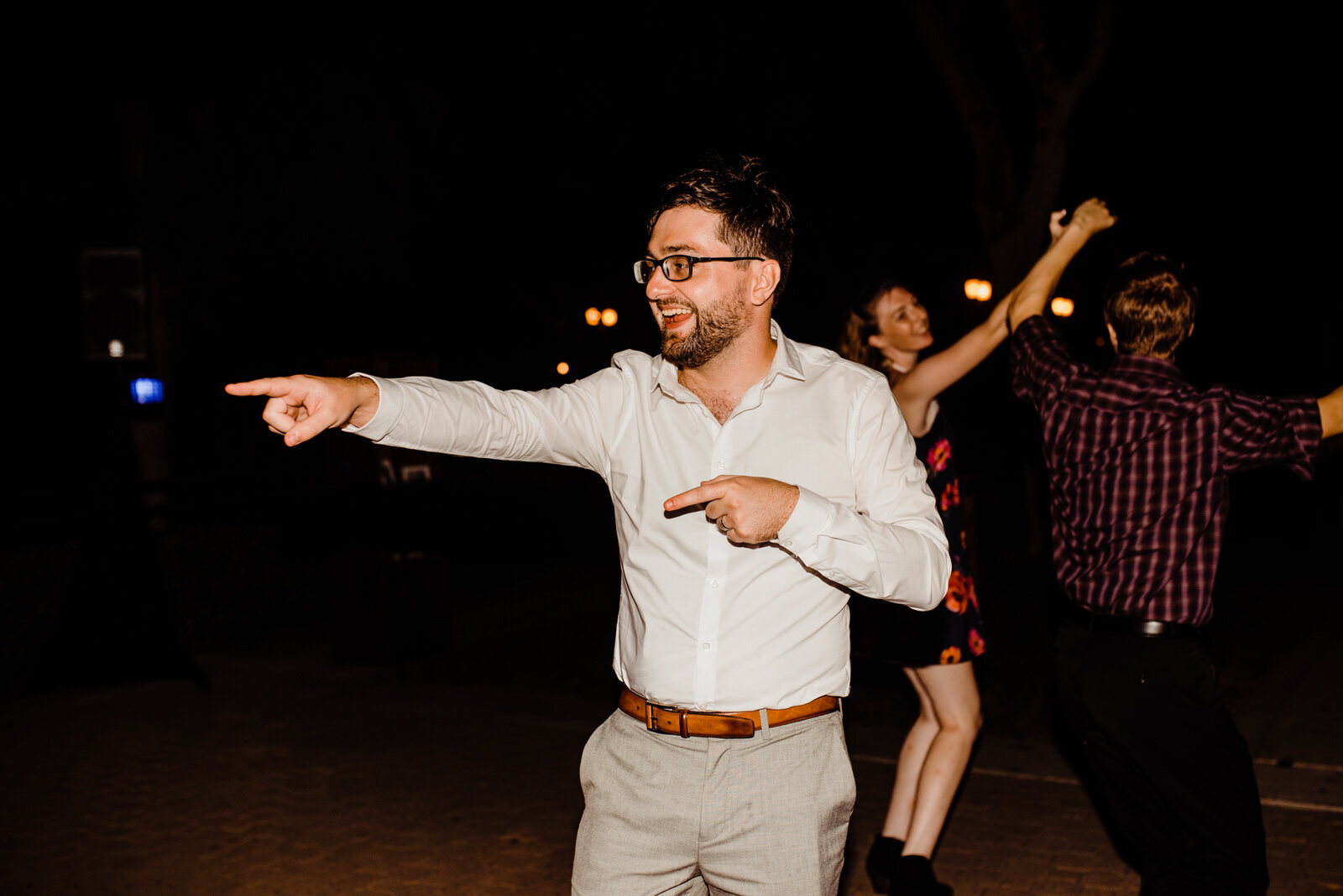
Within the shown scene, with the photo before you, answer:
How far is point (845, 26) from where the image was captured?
14.7 metres

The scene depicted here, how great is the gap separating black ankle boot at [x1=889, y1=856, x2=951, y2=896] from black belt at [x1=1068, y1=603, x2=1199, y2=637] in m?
1.14

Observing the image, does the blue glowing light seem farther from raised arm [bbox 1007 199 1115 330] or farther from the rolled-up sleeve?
the rolled-up sleeve

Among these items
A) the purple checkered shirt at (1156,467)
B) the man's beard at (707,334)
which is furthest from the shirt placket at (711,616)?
the purple checkered shirt at (1156,467)

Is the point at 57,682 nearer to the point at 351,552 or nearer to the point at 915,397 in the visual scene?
the point at 351,552

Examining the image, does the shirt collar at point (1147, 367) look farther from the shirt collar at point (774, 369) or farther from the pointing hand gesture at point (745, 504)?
the pointing hand gesture at point (745, 504)

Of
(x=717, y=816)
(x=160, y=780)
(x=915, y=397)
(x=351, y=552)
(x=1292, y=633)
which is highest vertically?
(x=915, y=397)

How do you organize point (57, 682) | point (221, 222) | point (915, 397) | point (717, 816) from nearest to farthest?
1. point (717, 816)
2. point (915, 397)
3. point (57, 682)
4. point (221, 222)

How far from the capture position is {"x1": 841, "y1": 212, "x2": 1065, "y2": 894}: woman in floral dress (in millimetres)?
3916

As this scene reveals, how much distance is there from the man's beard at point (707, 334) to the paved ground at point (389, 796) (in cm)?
267

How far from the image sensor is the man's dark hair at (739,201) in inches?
97.1

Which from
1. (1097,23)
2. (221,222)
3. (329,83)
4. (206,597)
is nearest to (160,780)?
(206,597)

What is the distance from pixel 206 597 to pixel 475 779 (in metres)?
4.28

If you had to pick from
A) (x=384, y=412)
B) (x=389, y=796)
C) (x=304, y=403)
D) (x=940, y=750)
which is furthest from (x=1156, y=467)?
(x=389, y=796)

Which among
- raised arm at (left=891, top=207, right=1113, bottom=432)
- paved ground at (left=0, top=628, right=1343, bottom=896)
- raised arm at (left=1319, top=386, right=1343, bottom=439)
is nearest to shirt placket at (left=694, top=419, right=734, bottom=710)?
raised arm at (left=891, top=207, right=1113, bottom=432)
